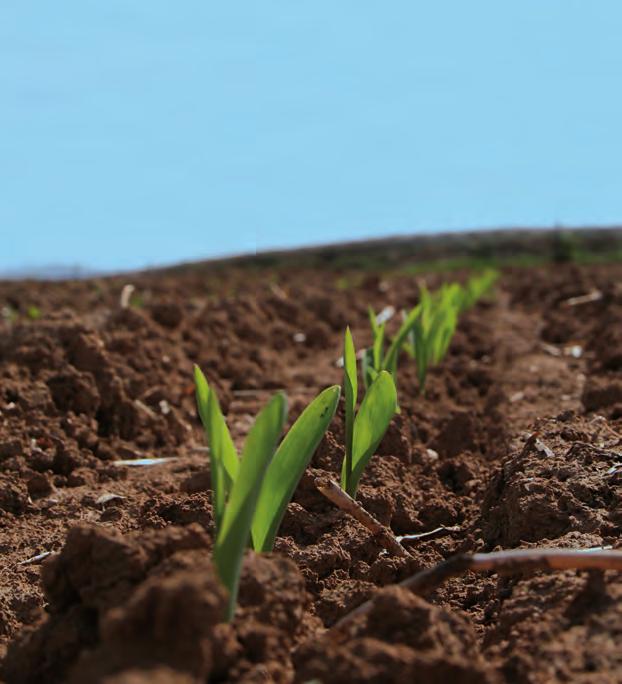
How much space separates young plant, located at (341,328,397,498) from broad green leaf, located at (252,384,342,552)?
1.19ft

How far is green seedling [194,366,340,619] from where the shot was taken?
1.39m

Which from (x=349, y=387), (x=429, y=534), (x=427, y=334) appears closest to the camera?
(x=349, y=387)

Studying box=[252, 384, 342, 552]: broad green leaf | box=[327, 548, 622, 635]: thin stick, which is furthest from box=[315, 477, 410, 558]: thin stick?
box=[327, 548, 622, 635]: thin stick

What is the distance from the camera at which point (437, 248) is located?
3416 cm

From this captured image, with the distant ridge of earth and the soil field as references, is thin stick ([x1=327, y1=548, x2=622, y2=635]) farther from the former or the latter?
the distant ridge of earth

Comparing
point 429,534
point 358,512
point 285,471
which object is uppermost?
point 285,471

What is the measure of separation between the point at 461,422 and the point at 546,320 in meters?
4.71

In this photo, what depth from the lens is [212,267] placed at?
3030 cm

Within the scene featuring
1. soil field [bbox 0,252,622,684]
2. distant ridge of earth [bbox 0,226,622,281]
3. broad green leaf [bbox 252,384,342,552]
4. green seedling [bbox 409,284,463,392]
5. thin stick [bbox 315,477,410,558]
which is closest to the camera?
soil field [bbox 0,252,622,684]

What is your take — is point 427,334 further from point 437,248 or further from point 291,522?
point 437,248

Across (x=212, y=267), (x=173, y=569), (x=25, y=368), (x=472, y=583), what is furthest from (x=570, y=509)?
(x=212, y=267)

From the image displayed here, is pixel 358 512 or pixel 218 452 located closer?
pixel 218 452

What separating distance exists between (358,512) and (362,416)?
1.02 feet

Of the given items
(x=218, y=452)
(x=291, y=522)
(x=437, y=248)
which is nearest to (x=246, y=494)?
→ (x=218, y=452)
